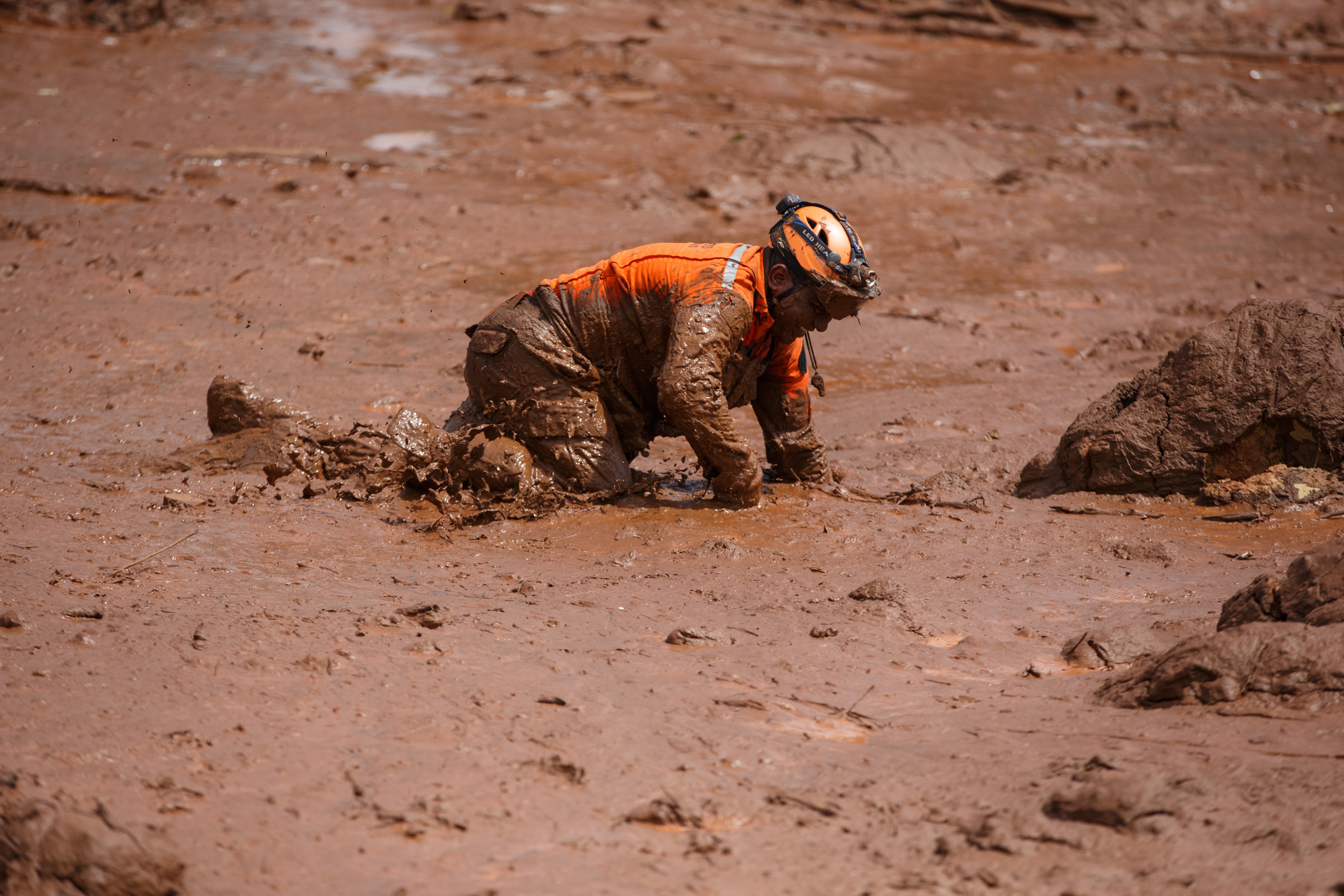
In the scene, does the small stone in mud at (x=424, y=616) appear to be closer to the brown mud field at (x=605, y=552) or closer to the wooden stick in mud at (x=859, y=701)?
the brown mud field at (x=605, y=552)

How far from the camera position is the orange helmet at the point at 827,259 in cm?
465

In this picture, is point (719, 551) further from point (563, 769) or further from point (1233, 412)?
point (1233, 412)

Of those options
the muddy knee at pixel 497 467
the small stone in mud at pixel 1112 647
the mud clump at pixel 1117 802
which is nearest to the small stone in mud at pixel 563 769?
the mud clump at pixel 1117 802

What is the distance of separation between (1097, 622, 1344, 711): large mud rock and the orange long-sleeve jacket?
6.97 ft

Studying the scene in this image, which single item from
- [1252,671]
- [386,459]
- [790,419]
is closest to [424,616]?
[386,459]

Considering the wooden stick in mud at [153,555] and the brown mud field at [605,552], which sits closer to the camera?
the brown mud field at [605,552]

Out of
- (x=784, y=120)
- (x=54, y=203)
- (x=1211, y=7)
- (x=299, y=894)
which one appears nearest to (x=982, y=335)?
(x=784, y=120)

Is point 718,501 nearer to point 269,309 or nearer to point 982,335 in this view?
point 982,335

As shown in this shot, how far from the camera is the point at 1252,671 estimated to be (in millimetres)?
2938

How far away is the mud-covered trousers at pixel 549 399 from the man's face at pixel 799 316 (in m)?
0.87

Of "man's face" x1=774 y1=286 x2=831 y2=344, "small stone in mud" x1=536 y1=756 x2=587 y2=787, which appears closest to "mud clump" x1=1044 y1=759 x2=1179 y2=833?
"small stone in mud" x1=536 y1=756 x2=587 y2=787

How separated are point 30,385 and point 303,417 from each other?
6.62ft

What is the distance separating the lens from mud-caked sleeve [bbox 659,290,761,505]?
4.59 meters

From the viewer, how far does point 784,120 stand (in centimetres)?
1168
